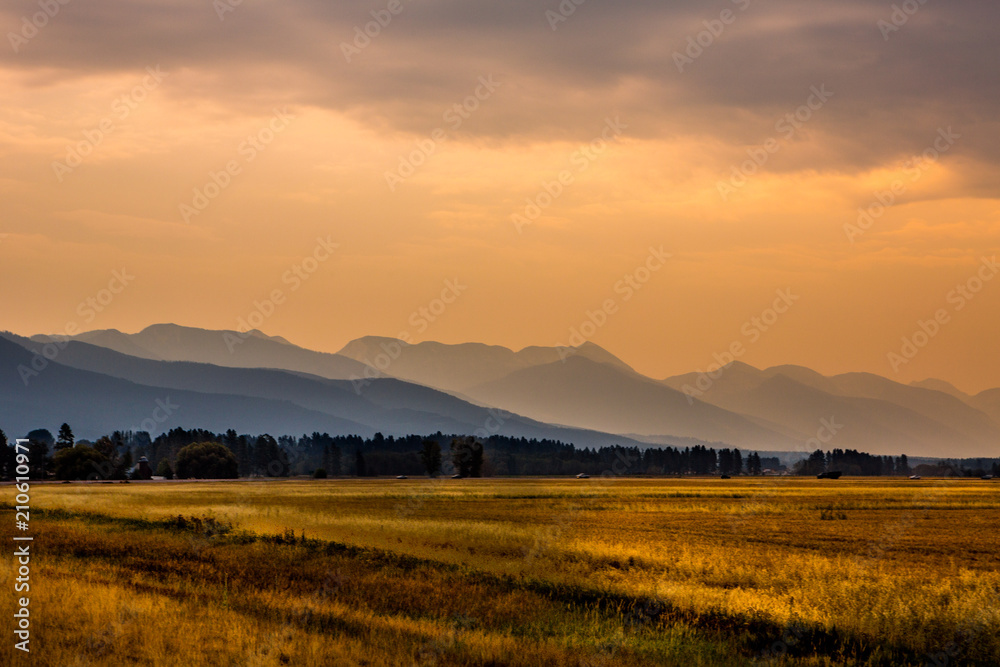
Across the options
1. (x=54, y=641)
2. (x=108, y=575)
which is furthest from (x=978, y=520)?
(x=54, y=641)

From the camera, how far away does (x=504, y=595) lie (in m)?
28.3

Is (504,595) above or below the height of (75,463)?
above

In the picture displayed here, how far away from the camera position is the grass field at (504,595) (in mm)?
19672

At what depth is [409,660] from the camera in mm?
18344

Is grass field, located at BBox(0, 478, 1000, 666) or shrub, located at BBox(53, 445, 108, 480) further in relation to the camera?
shrub, located at BBox(53, 445, 108, 480)

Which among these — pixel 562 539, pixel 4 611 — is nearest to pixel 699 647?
pixel 4 611

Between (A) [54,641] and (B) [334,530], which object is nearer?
(A) [54,641]

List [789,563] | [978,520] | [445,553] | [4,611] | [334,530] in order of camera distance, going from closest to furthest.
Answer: [4,611]
[789,563]
[445,553]
[334,530]
[978,520]

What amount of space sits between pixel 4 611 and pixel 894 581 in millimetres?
26056

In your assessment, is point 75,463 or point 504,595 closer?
point 504,595

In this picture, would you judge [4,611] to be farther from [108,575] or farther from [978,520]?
[978,520]

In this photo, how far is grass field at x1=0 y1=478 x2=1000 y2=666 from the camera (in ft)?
64.5

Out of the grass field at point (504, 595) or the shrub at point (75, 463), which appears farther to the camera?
the shrub at point (75, 463)

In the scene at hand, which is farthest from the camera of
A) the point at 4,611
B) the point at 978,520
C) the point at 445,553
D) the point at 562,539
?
the point at 978,520
